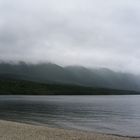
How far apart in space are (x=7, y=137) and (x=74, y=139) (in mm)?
7038

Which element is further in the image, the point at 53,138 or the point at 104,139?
the point at 104,139

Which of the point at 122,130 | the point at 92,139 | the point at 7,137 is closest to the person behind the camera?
the point at 7,137

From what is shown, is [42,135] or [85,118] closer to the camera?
[42,135]

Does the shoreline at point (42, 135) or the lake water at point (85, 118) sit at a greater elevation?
the shoreline at point (42, 135)

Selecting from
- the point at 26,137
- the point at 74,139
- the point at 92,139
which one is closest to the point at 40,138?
the point at 26,137

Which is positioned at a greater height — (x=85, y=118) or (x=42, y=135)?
(x=42, y=135)

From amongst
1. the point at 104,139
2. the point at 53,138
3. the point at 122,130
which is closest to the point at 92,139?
the point at 104,139

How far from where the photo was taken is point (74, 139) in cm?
3238

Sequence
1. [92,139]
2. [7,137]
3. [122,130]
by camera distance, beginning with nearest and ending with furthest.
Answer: [7,137]
[92,139]
[122,130]

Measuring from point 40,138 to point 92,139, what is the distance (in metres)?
6.04

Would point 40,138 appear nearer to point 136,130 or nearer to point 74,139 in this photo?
point 74,139

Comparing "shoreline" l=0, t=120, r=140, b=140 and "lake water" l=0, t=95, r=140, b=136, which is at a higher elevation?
"shoreline" l=0, t=120, r=140, b=140

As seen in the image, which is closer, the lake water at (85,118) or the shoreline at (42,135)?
the shoreline at (42,135)

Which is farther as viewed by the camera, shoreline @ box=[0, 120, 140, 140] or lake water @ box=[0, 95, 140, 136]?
lake water @ box=[0, 95, 140, 136]
